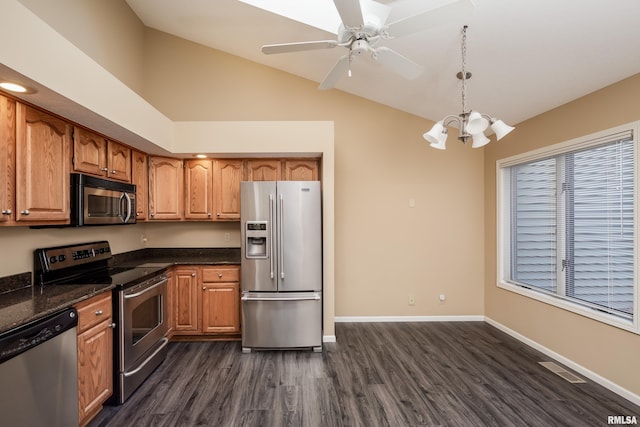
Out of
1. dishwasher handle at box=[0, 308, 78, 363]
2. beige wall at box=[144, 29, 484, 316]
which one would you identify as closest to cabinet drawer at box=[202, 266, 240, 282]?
beige wall at box=[144, 29, 484, 316]

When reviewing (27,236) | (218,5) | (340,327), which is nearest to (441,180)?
(340,327)

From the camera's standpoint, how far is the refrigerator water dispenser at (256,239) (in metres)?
3.14

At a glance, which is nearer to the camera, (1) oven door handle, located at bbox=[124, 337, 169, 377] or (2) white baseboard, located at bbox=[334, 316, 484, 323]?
(1) oven door handle, located at bbox=[124, 337, 169, 377]

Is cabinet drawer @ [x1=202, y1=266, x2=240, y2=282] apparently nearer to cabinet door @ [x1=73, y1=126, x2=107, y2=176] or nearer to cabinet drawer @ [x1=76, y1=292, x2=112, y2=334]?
cabinet drawer @ [x1=76, y1=292, x2=112, y2=334]

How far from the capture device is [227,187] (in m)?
3.61

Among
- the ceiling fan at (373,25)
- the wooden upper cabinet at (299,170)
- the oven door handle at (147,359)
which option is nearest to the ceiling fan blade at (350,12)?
the ceiling fan at (373,25)

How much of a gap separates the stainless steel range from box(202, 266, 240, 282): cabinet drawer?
1.44 ft

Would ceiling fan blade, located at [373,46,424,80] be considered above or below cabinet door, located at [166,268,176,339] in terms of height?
above

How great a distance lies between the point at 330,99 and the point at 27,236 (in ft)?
11.4

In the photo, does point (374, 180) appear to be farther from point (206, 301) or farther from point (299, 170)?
point (206, 301)

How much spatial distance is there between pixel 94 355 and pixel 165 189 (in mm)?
2011

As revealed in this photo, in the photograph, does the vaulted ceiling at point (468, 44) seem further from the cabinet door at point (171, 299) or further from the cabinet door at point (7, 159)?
the cabinet door at point (171, 299)

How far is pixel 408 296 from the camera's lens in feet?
13.2

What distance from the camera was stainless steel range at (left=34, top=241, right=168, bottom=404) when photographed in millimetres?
2262
